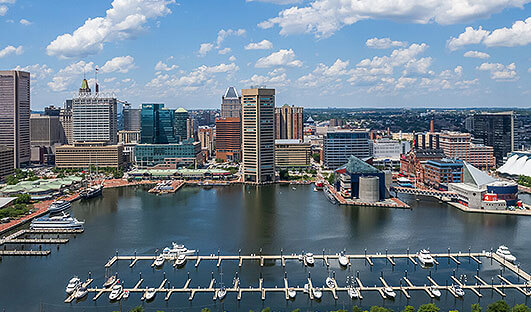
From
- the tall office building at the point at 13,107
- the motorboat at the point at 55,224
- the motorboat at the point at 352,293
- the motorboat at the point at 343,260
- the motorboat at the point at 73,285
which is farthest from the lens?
the tall office building at the point at 13,107

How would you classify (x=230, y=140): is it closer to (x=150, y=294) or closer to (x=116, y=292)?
(x=116, y=292)

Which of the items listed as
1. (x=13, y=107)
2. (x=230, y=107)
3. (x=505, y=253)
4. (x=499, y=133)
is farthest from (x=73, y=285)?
(x=230, y=107)

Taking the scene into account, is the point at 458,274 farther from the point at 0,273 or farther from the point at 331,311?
Result: the point at 0,273

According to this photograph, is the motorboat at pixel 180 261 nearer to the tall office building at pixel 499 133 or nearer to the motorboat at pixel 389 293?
the motorboat at pixel 389 293

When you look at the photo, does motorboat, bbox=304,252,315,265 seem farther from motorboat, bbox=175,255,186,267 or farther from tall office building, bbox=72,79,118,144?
tall office building, bbox=72,79,118,144

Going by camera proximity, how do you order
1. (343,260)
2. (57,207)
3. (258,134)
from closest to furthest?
(343,260), (57,207), (258,134)

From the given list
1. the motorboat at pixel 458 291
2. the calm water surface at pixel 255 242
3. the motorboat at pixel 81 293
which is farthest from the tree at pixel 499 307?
the motorboat at pixel 81 293
